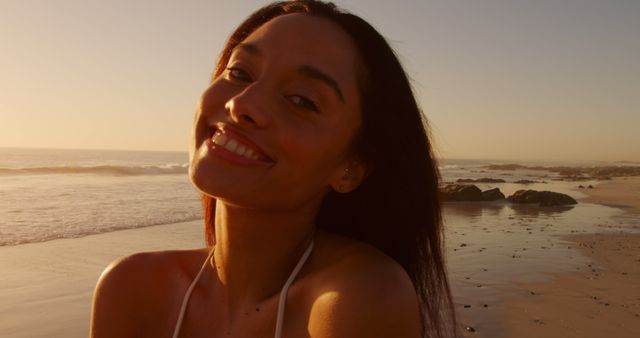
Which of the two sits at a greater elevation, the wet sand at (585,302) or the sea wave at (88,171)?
the wet sand at (585,302)

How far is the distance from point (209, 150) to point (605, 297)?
655 centimetres

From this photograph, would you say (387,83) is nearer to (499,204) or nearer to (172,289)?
(172,289)

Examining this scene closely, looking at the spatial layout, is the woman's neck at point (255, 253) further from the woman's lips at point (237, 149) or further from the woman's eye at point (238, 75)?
the woman's eye at point (238, 75)

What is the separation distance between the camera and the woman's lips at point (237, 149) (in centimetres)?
208

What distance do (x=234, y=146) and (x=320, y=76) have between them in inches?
17.7

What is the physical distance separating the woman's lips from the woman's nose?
2.6 inches

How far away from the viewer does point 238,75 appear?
2.31 meters

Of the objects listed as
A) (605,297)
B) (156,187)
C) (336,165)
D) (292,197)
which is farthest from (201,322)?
(156,187)

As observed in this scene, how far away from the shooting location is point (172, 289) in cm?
241

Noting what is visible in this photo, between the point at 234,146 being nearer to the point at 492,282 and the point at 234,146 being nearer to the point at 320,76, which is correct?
the point at 320,76

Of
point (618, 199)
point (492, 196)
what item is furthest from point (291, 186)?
point (618, 199)

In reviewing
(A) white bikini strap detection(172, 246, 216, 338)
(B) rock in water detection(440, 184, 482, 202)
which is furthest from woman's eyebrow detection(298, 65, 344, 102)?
(B) rock in water detection(440, 184, 482, 202)

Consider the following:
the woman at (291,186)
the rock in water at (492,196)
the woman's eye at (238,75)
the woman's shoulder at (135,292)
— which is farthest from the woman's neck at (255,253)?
the rock in water at (492,196)

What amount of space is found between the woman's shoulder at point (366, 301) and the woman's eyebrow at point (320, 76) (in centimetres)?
69
